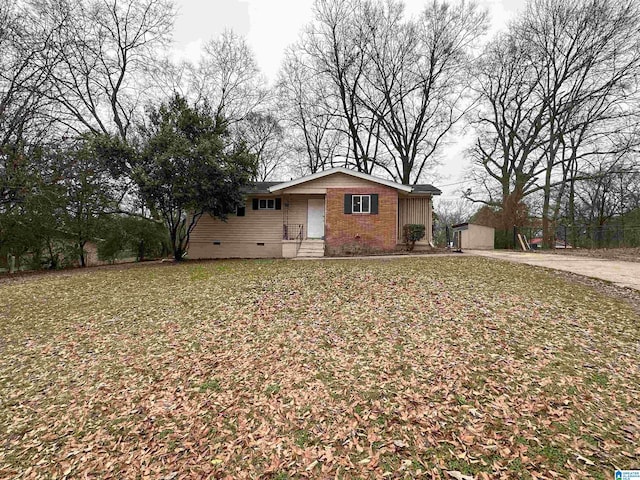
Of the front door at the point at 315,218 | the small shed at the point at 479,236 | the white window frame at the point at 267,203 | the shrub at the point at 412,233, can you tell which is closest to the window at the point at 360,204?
the front door at the point at 315,218

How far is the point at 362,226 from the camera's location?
13.1 m

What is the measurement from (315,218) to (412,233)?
4.84 metres

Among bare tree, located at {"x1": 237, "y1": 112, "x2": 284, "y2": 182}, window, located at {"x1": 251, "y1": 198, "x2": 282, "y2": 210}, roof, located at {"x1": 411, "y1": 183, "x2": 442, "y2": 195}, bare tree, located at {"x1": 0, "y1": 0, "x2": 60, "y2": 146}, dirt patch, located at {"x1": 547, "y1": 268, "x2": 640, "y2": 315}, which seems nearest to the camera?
dirt patch, located at {"x1": 547, "y1": 268, "x2": 640, "y2": 315}

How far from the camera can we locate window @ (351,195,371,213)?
1316 centimetres

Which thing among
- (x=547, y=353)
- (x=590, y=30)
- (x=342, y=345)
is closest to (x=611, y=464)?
(x=547, y=353)

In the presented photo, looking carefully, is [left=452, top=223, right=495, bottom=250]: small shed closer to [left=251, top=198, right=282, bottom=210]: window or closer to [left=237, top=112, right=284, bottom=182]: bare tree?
[left=251, top=198, right=282, bottom=210]: window

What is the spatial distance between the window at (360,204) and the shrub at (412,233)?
2201mm

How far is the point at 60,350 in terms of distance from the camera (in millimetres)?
4086

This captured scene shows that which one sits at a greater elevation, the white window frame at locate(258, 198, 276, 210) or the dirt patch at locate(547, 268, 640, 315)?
the white window frame at locate(258, 198, 276, 210)

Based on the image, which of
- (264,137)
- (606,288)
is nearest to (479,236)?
(606,288)

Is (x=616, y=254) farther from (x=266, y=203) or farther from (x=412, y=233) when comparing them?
(x=266, y=203)

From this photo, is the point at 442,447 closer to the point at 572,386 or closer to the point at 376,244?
the point at 572,386

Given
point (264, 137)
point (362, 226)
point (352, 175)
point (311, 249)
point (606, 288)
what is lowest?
point (606, 288)

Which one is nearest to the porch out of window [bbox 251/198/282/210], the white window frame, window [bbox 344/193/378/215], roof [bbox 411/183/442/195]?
window [bbox 251/198/282/210]
